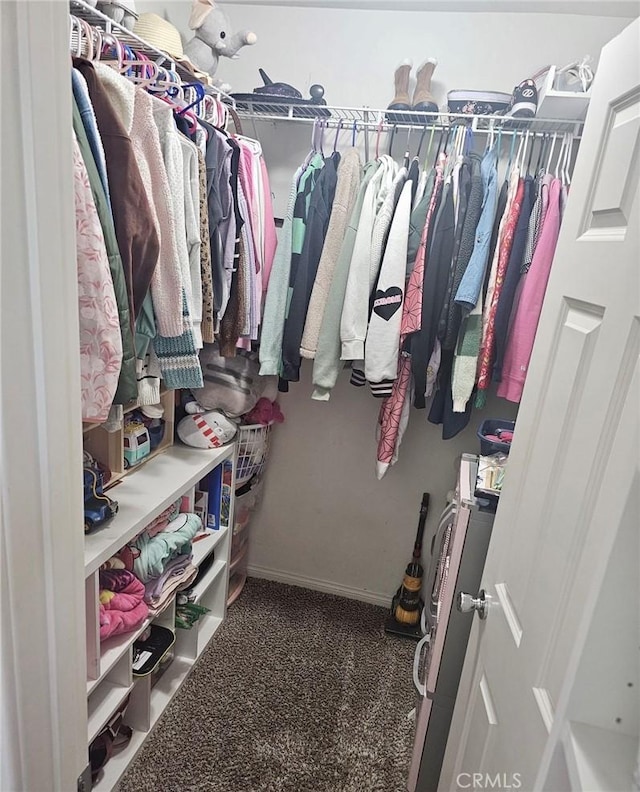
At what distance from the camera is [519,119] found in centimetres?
170

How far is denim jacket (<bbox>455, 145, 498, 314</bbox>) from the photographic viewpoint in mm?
1671

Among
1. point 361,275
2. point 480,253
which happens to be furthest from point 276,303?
point 480,253

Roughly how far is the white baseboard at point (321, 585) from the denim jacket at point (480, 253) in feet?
4.93

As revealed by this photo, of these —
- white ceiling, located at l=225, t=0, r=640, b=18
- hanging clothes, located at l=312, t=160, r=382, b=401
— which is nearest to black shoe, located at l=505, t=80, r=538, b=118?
white ceiling, located at l=225, t=0, r=640, b=18

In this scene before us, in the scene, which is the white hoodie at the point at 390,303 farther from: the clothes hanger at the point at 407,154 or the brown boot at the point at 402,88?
the brown boot at the point at 402,88

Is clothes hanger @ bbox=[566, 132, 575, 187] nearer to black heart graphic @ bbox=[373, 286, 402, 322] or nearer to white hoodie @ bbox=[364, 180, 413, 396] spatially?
white hoodie @ bbox=[364, 180, 413, 396]

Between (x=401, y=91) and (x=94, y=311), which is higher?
(x=401, y=91)

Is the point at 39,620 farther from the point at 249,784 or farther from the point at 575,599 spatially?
the point at 249,784

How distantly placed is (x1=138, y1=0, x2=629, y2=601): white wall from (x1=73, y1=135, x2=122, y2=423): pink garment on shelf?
129 cm

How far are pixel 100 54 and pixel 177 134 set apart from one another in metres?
0.25

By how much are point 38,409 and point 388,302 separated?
1328mm

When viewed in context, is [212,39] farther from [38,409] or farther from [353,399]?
[38,409]

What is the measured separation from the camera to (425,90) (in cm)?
183

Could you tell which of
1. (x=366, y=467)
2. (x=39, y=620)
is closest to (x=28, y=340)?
(x=39, y=620)
